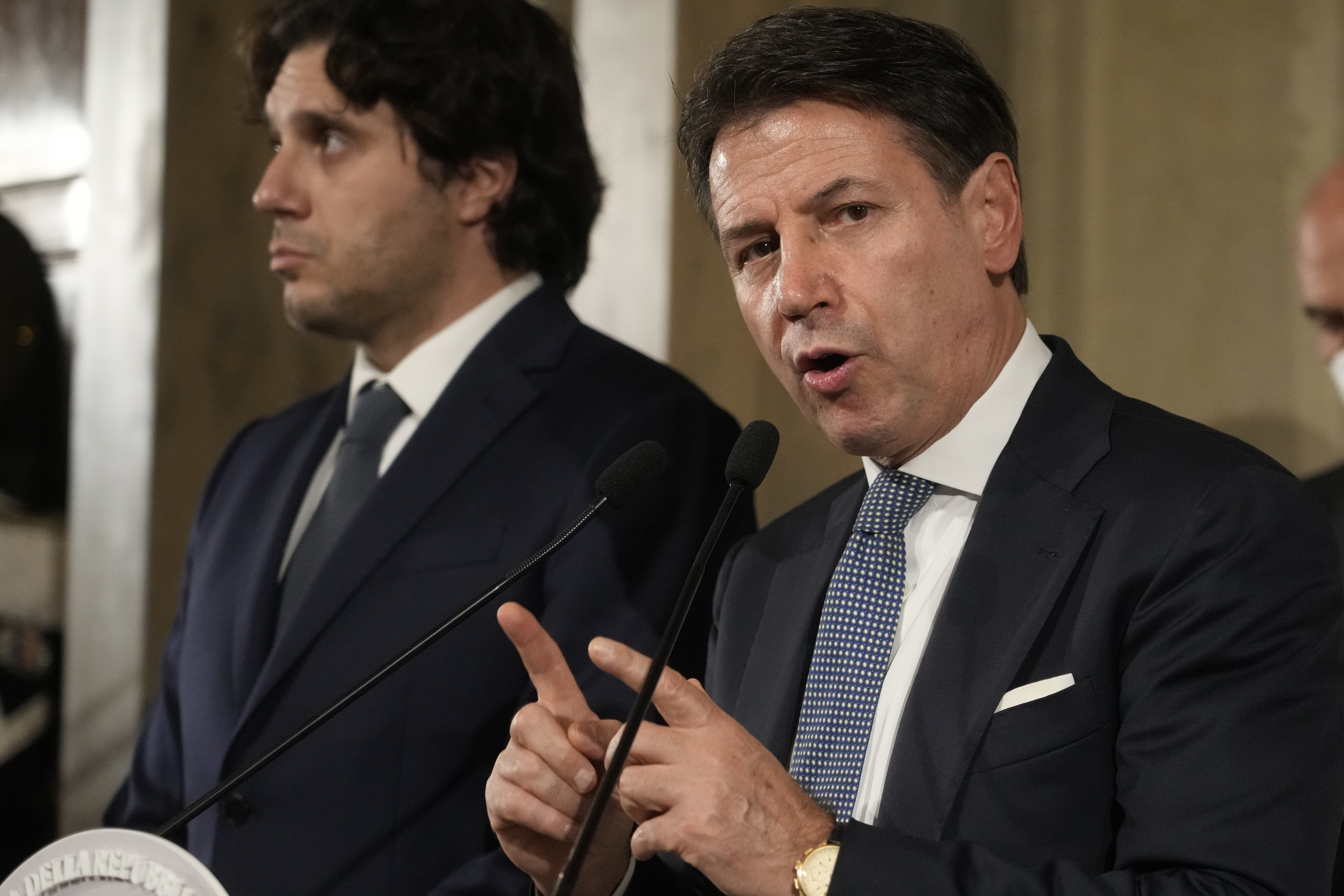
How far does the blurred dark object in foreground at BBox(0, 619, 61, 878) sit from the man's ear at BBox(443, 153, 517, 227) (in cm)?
187

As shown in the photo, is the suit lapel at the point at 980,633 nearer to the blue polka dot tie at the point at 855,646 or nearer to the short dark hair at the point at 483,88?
the blue polka dot tie at the point at 855,646

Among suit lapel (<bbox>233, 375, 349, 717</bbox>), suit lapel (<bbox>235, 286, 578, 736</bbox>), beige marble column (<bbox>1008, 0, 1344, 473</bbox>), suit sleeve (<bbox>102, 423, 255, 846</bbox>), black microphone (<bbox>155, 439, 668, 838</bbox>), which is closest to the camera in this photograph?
black microphone (<bbox>155, 439, 668, 838</bbox>)

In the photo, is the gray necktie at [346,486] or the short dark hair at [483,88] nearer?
the gray necktie at [346,486]

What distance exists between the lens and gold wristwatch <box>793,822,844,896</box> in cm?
139

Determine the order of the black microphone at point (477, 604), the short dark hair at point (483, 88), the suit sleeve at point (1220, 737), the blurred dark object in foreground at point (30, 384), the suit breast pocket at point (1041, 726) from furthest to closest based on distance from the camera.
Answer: the blurred dark object in foreground at point (30, 384)
the short dark hair at point (483, 88)
the black microphone at point (477, 604)
the suit breast pocket at point (1041, 726)
the suit sleeve at point (1220, 737)

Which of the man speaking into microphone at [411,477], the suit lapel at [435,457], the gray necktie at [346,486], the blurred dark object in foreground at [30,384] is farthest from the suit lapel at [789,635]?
the blurred dark object in foreground at [30,384]

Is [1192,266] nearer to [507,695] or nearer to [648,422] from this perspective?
[648,422]

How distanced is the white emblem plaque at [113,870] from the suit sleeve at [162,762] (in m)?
0.94

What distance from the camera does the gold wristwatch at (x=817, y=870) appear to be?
139cm

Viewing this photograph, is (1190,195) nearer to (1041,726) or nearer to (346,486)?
(346,486)

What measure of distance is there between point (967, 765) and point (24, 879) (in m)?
0.96

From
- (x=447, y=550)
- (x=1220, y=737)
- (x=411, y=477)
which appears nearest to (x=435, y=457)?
(x=411, y=477)

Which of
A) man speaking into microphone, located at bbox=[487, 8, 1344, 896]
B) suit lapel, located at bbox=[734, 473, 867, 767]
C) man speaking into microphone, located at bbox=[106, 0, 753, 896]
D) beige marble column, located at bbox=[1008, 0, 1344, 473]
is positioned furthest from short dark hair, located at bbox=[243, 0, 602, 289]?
beige marble column, located at bbox=[1008, 0, 1344, 473]

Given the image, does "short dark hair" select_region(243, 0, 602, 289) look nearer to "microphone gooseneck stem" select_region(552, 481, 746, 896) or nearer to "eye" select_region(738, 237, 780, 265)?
"eye" select_region(738, 237, 780, 265)
